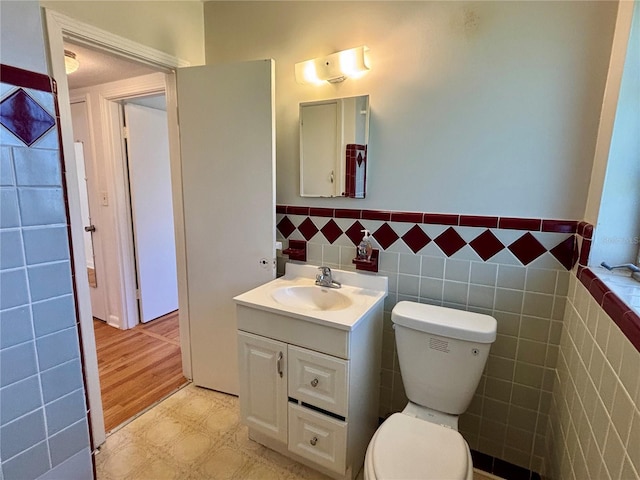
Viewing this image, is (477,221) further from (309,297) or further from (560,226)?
(309,297)

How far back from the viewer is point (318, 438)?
1481mm

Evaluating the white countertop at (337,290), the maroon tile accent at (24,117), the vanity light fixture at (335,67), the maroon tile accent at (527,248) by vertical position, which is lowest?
the white countertop at (337,290)

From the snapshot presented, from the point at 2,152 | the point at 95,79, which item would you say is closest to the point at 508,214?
the point at 2,152

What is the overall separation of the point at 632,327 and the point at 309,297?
4.28ft

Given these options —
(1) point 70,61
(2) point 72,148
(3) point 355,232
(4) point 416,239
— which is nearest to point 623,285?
(4) point 416,239

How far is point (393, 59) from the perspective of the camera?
5.23 ft

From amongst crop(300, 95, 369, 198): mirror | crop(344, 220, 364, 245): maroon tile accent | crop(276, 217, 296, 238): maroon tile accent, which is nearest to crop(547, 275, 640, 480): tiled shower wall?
crop(344, 220, 364, 245): maroon tile accent

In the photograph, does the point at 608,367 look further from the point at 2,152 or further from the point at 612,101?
the point at 2,152

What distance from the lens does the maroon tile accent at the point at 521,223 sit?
141 centimetres

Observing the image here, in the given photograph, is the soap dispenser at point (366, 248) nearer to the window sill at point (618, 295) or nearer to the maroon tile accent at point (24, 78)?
the window sill at point (618, 295)

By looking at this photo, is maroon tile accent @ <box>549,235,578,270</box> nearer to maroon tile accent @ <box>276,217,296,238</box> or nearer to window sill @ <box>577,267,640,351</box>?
window sill @ <box>577,267,640,351</box>

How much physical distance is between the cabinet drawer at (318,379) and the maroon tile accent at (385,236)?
0.64m

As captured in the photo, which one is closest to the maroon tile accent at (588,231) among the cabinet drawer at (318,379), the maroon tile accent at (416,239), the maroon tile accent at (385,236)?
the maroon tile accent at (416,239)

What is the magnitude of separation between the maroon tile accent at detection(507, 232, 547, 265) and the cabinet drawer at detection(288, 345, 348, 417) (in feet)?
2.86
